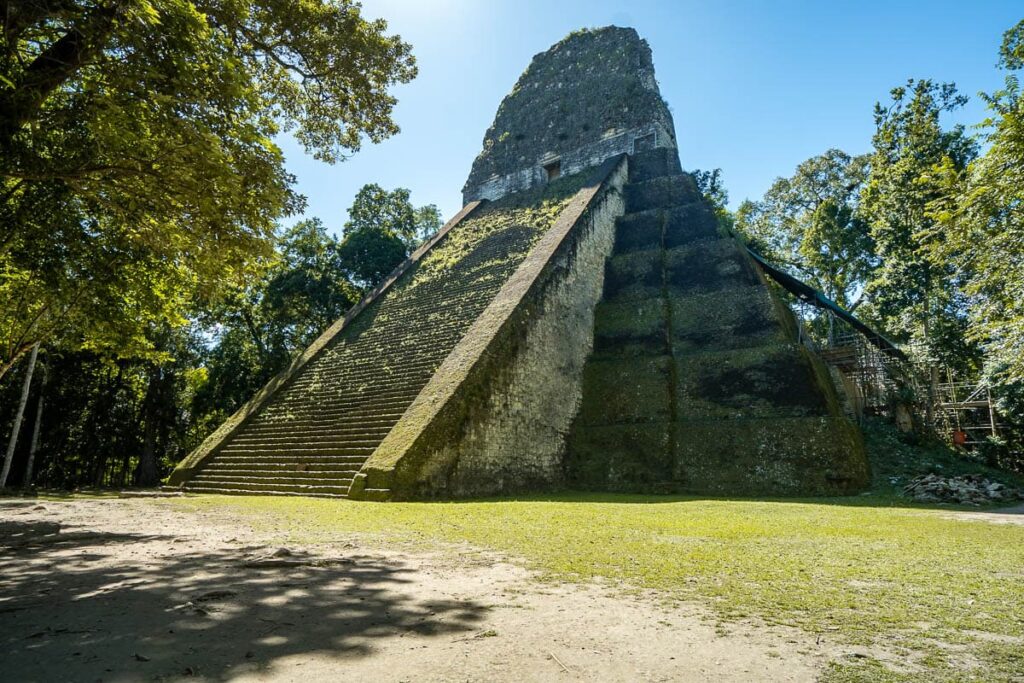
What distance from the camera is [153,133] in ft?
18.8

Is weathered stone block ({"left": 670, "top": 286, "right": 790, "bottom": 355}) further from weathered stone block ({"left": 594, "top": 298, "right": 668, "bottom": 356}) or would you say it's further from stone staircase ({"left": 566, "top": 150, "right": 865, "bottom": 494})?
weathered stone block ({"left": 594, "top": 298, "right": 668, "bottom": 356})

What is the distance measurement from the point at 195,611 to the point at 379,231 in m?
21.0

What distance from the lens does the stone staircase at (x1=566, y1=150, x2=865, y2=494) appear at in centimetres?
1011

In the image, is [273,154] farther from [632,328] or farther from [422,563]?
[632,328]

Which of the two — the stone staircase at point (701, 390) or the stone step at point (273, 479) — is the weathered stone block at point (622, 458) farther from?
the stone step at point (273, 479)

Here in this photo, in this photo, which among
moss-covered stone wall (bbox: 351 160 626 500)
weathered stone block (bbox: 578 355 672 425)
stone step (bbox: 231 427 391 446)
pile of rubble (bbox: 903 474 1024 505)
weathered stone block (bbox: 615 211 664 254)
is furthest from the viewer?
weathered stone block (bbox: 615 211 664 254)

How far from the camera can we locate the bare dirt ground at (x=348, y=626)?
195cm

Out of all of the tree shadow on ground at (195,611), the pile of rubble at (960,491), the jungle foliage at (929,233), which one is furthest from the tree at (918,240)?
the tree shadow on ground at (195,611)

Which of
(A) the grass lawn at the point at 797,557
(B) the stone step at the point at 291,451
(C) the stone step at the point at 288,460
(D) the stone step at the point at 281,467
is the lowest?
(A) the grass lawn at the point at 797,557

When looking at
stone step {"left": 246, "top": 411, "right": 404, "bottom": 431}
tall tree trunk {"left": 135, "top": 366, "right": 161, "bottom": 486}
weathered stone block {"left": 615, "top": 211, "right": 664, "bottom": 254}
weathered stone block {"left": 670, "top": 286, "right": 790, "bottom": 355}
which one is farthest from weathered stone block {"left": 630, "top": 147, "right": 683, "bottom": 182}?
tall tree trunk {"left": 135, "top": 366, "right": 161, "bottom": 486}

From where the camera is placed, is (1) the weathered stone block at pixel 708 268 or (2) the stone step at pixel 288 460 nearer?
(2) the stone step at pixel 288 460

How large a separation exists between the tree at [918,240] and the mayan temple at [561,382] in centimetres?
602

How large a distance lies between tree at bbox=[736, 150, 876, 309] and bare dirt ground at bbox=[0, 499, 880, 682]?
23921mm

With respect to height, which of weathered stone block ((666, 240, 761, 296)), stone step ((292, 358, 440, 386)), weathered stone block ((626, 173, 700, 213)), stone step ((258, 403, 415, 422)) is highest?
weathered stone block ((626, 173, 700, 213))
